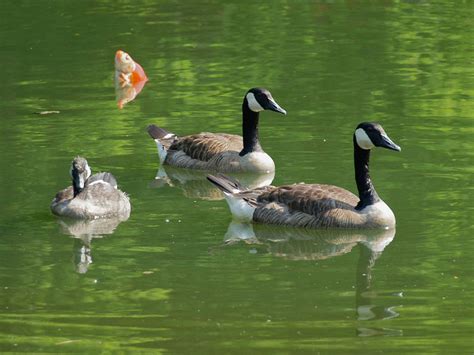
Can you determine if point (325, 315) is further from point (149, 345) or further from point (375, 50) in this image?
point (375, 50)

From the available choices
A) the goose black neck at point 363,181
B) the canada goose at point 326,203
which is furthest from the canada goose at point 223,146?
the goose black neck at point 363,181

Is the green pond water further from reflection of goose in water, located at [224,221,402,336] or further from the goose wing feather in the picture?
the goose wing feather

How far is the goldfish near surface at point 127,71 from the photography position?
79.4 ft

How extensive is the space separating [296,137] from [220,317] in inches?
302

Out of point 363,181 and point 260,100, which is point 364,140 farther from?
point 260,100

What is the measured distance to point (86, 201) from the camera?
16.7 metres

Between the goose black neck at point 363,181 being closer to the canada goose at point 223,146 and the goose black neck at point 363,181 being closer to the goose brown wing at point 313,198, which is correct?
the goose brown wing at point 313,198

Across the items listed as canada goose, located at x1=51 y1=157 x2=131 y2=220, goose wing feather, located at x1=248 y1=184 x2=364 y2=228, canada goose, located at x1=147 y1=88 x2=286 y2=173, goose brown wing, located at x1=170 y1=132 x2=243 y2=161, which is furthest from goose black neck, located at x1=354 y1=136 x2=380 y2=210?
goose brown wing, located at x1=170 y1=132 x2=243 y2=161

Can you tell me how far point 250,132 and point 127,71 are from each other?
5.63 metres

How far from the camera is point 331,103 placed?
A: 71.5 feet

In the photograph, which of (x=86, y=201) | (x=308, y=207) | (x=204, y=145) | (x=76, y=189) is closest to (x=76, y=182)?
(x=76, y=189)

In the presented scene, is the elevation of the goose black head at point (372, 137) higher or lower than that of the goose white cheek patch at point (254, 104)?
higher

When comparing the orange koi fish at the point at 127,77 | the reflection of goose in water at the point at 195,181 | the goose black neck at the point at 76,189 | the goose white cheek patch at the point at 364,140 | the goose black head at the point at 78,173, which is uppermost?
the goose white cheek patch at the point at 364,140

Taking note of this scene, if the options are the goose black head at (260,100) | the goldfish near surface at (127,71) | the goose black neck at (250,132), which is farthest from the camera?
the goldfish near surface at (127,71)
